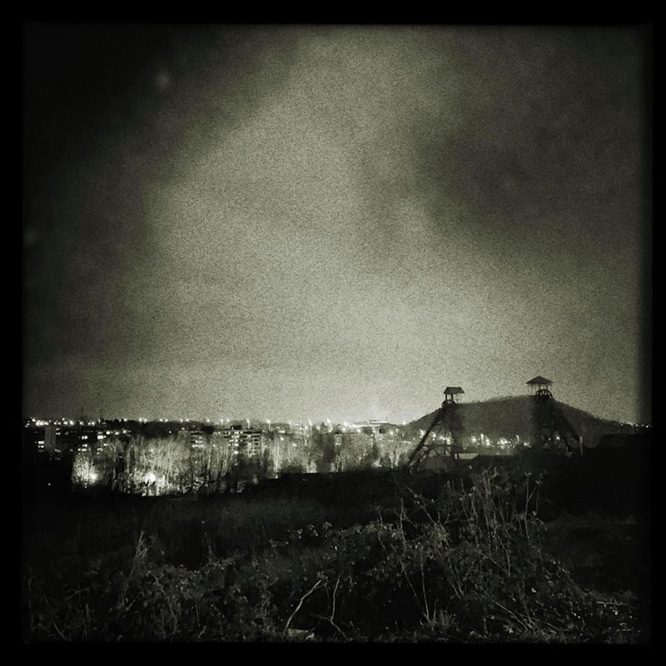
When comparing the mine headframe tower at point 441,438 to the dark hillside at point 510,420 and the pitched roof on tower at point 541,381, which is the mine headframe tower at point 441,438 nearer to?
the dark hillside at point 510,420

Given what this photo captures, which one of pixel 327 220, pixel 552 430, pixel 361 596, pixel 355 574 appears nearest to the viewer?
pixel 361 596

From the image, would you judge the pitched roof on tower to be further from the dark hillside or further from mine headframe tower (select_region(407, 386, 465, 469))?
mine headframe tower (select_region(407, 386, 465, 469))

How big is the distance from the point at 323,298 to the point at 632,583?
2.88 m

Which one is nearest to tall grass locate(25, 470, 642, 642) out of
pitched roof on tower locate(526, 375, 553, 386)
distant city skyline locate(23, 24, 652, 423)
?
pitched roof on tower locate(526, 375, 553, 386)

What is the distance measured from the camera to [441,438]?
4906 millimetres

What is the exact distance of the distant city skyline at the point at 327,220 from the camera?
3658mm

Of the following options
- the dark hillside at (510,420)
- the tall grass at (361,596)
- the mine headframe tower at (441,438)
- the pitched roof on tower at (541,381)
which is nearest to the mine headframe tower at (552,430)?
the dark hillside at (510,420)

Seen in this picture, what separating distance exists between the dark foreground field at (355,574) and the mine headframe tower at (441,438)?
53cm

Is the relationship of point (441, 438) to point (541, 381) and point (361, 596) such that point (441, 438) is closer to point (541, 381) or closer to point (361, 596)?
point (541, 381)

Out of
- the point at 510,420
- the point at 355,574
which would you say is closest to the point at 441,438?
the point at 510,420

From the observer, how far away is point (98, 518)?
405 cm

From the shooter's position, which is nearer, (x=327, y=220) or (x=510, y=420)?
(x=327, y=220)

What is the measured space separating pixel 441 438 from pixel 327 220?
2245 millimetres

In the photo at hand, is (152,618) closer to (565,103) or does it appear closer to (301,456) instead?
(301,456)
